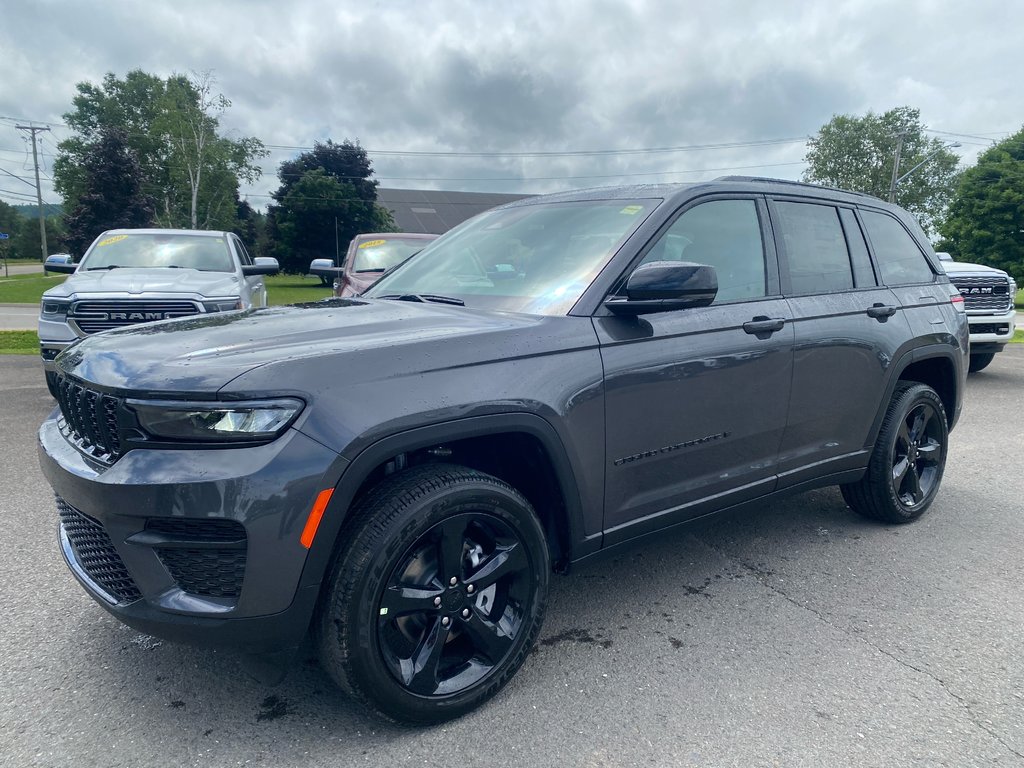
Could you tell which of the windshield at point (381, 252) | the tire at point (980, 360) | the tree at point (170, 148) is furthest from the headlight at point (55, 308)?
the tree at point (170, 148)

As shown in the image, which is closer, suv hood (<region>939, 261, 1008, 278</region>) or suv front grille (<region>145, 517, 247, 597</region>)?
suv front grille (<region>145, 517, 247, 597</region>)

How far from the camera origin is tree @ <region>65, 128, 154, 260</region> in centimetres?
4309

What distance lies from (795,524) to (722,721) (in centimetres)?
213

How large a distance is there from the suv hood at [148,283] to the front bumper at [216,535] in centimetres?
517

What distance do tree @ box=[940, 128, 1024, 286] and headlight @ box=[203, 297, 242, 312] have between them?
4460cm

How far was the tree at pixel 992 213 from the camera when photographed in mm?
40719

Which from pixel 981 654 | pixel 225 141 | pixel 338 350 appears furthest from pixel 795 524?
pixel 225 141

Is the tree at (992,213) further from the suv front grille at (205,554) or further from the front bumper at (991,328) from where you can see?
the suv front grille at (205,554)

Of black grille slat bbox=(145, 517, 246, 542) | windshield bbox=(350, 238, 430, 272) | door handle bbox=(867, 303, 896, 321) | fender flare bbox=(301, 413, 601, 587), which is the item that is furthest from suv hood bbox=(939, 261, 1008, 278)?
black grille slat bbox=(145, 517, 246, 542)

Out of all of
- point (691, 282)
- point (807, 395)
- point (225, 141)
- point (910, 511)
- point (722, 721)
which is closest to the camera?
point (722, 721)

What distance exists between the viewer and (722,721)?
2.31m

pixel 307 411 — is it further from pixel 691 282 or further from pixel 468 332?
pixel 691 282

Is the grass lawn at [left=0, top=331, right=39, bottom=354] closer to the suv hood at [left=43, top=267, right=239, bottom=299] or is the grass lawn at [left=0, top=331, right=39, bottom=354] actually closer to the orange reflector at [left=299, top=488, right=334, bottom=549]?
the suv hood at [left=43, top=267, right=239, bottom=299]

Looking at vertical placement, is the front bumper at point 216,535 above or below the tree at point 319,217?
below
